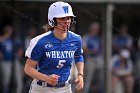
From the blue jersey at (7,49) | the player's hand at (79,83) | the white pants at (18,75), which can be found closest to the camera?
the player's hand at (79,83)

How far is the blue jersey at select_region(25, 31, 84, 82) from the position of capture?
627cm

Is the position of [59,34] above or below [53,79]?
above

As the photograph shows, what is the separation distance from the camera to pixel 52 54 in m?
6.32

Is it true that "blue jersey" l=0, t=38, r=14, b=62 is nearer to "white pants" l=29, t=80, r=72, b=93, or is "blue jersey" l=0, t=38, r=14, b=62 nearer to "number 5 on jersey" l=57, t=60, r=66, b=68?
"white pants" l=29, t=80, r=72, b=93

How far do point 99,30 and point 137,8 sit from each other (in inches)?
101

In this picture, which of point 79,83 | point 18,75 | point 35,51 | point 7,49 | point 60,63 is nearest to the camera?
point 35,51

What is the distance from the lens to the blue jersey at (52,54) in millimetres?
6266

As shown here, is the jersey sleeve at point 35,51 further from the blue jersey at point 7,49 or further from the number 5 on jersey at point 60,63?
the blue jersey at point 7,49

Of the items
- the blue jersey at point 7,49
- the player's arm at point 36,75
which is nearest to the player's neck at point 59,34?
the player's arm at point 36,75

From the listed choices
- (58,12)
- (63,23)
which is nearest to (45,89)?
(63,23)

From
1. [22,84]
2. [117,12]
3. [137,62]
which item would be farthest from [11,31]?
[117,12]

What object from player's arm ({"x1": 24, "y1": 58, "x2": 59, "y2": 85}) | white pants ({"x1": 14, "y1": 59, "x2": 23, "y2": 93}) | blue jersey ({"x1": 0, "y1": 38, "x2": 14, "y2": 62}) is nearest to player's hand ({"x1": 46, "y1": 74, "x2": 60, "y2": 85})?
player's arm ({"x1": 24, "y1": 58, "x2": 59, "y2": 85})

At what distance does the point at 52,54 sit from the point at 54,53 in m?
0.02

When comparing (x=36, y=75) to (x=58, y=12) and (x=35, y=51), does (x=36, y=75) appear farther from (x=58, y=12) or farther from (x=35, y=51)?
(x=58, y=12)
